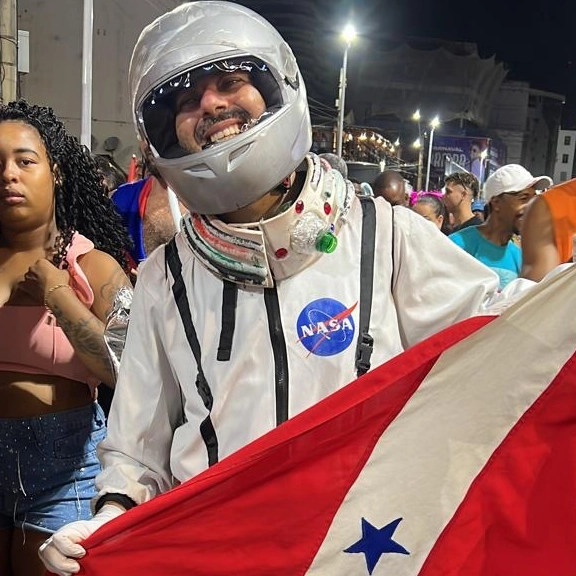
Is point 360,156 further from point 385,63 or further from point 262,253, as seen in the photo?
point 262,253

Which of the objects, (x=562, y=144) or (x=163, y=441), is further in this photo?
(x=562, y=144)

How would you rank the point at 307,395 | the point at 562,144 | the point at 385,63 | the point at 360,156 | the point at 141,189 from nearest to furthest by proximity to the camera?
the point at 307,395
the point at 141,189
the point at 360,156
the point at 385,63
the point at 562,144

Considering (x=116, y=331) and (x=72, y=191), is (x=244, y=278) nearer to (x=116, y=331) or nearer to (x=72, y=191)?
(x=116, y=331)

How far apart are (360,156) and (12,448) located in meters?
38.4

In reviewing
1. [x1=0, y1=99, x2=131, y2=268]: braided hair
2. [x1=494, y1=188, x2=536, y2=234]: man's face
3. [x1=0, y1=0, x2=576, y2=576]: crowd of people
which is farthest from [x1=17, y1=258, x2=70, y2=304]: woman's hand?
[x1=494, y1=188, x2=536, y2=234]: man's face

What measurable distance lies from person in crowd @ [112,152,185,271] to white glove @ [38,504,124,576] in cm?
205

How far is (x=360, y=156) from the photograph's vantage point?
39.4 m

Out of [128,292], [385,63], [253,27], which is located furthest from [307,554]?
[385,63]

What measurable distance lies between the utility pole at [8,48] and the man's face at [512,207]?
3676 millimetres

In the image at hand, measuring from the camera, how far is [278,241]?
1.55m

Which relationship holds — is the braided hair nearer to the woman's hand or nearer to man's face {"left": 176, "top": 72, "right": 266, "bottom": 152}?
the woman's hand

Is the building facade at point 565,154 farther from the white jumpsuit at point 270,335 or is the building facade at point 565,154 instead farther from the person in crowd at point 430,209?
the white jumpsuit at point 270,335

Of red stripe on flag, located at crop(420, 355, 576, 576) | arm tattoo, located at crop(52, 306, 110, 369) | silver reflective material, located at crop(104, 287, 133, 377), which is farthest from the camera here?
arm tattoo, located at crop(52, 306, 110, 369)

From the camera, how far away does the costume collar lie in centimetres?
153
